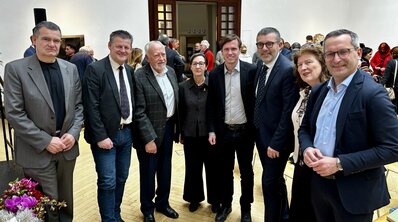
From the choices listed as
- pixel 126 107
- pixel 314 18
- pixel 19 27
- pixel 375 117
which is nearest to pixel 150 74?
pixel 126 107

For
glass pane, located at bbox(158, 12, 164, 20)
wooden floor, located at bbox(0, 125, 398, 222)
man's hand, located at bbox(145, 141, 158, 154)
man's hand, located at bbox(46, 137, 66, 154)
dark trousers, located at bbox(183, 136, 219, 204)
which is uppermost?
glass pane, located at bbox(158, 12, 164, 20)

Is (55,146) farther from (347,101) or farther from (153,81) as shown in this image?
(347,101)

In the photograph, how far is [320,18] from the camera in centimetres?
1127

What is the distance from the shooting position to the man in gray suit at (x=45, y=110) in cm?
218

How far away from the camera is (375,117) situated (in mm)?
1548

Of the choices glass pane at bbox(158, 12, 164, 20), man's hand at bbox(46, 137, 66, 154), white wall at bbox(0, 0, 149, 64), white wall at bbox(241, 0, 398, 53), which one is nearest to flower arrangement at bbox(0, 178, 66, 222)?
man's hand at bbox(46, 137, 66, 154)

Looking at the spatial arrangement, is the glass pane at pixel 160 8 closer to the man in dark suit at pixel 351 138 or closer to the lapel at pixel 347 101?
the man in dark suit at pixel 351 138

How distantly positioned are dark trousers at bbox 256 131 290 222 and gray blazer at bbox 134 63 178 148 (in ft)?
2.90

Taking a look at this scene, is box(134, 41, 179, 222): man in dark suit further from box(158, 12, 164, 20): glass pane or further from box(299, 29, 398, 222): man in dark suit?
box(158, 12, 164, 20): glass pane

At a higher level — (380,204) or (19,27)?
(19,27)

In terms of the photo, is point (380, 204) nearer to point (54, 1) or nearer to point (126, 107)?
point (126, 107)

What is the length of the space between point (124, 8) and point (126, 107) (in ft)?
20.6

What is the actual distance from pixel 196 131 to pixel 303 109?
108 cm

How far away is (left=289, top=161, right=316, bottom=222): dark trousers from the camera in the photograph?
2096mm
